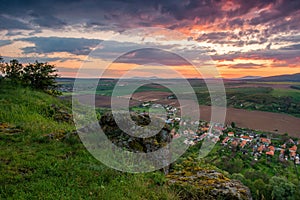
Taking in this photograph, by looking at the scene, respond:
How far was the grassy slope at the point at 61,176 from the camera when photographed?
217 inches

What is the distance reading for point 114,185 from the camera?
20.2ft

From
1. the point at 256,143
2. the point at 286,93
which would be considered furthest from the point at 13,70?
the point at 286,93

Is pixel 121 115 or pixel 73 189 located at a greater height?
pixel 121 115

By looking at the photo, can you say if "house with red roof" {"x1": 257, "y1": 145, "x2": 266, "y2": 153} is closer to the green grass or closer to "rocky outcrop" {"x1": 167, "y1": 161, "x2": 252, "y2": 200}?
the green grass

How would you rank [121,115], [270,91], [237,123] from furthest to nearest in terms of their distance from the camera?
[270,91] → [237,123] → [121,115]

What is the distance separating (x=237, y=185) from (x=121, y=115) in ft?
15.8

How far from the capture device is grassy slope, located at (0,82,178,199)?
552 centimetres

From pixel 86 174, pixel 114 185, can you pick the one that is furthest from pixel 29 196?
pixel 114 185

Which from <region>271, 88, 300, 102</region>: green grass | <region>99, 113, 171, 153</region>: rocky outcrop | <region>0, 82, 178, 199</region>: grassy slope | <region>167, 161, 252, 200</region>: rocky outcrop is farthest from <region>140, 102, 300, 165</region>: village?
<region>271, 88, 300, 102</region>: green grass

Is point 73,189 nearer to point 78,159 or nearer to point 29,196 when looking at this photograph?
point 29,196

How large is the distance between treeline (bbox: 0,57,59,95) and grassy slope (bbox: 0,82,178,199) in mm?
14213

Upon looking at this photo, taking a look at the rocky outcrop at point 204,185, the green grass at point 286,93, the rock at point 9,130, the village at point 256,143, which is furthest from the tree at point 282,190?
the green grass at point 286,93

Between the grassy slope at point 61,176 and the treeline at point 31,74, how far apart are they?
14213 mm

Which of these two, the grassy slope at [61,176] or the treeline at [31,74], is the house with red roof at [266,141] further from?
the grassy slope at [61,176]
